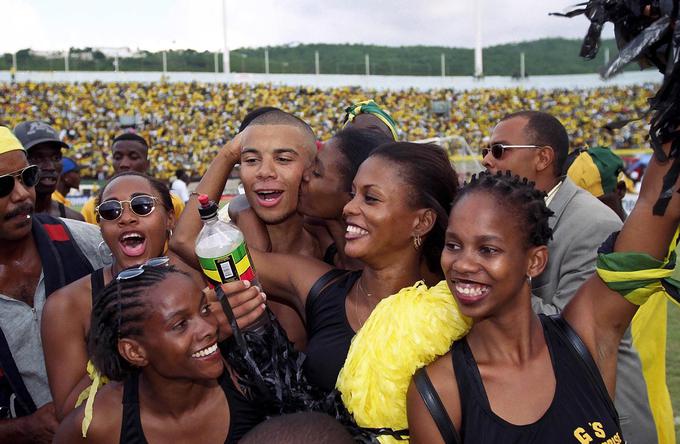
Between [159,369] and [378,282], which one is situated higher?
[378,282]

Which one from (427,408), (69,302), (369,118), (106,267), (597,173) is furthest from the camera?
(597,173)

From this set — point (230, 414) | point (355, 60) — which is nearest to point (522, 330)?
point (230, 414)

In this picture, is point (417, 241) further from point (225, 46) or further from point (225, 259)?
point (225, 46)

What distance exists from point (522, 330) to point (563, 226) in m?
1.19

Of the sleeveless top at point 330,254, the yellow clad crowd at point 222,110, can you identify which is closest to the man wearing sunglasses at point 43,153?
the sleeveless top at point 330,254

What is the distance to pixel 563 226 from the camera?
10.5ft

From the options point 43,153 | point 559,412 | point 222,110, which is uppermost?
point 222,110

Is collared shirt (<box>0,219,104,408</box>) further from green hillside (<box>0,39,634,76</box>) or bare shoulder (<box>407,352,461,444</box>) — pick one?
green hillside (<box>0,39,634,76</box>)

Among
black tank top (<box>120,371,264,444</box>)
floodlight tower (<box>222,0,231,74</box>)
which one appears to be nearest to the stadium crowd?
black tank top (<box>120,371,264,444</box>)

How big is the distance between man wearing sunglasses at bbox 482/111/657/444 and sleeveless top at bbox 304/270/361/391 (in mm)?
743

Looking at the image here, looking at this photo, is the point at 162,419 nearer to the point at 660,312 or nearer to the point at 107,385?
the point at 107,385

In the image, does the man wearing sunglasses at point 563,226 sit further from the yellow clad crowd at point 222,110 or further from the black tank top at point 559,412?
the yellow clad crowd at point 222,110

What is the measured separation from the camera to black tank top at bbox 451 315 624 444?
1.95 m

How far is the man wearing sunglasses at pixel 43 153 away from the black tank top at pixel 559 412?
14.2 feet
